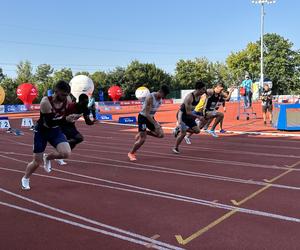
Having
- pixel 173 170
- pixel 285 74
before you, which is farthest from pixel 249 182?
pixel 285 74

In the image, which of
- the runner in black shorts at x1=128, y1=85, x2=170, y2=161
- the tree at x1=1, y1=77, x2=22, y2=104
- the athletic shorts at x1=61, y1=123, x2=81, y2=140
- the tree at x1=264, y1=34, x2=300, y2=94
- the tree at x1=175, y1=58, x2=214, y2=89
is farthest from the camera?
the tree at x1=175, y1=58, x2=214, y2=89

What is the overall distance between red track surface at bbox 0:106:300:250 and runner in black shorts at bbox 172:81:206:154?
2.11 feet

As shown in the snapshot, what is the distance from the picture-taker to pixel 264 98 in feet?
54.9

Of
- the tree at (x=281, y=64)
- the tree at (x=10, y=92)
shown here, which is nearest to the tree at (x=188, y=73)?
the tree at (x=281, y=64)

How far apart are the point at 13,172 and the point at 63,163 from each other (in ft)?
3.80

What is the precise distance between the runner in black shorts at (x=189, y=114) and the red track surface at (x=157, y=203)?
64 cm

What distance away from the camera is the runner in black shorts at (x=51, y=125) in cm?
588

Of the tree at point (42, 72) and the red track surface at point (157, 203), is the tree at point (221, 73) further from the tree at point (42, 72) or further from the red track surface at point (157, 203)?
the red track surface at point (157, 203)

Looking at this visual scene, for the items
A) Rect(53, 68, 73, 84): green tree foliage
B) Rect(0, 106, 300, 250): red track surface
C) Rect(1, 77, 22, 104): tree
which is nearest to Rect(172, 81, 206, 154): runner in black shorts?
Rect(0, 106, 300, 250): red track surface

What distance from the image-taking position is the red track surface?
4.25 metres

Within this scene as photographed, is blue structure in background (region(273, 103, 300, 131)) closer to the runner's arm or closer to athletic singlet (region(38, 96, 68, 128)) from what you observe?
athletic singlet (region(38, 96, 68, 128))

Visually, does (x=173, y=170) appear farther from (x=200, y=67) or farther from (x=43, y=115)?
(x=200, y=67)

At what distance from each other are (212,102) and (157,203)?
787 cm

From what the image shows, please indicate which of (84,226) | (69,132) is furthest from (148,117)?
(84,226)
